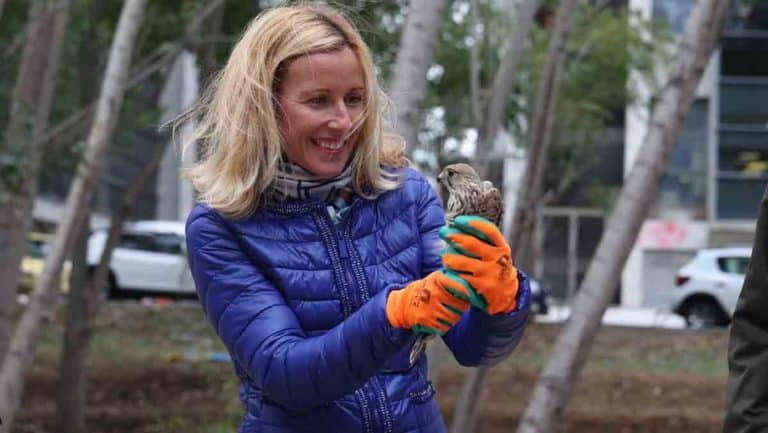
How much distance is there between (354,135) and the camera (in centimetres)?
275

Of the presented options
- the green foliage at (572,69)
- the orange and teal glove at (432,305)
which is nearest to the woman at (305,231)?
the orange and teal glove at (432,305)

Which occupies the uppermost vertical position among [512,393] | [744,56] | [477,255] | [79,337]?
[477,255]

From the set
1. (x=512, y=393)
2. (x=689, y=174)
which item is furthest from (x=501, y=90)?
(x=689, y=174)

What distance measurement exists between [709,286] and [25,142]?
15883mm

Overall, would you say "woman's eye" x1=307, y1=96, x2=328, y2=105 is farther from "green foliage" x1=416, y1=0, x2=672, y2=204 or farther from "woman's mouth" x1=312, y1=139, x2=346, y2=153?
"green foliage" x1=416, y1=0, x2=672, y2=204

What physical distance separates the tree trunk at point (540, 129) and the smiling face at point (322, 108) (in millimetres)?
5568

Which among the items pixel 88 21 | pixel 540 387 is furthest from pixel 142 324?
pixel 540 387

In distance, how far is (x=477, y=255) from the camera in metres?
2.27

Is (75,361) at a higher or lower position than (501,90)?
lower

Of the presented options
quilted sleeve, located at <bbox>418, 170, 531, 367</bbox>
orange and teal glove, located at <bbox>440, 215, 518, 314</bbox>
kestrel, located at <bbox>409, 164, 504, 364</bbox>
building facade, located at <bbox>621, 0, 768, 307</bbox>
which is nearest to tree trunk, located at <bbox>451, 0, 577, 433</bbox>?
quilted sleeve, located at <bbox>418, 170, 531, 367</bbox>

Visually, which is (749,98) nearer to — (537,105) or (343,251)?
(537,105)

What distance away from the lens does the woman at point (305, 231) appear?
8.70ft

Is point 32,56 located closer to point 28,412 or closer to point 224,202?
point 28,412

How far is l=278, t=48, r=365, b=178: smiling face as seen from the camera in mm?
2686
